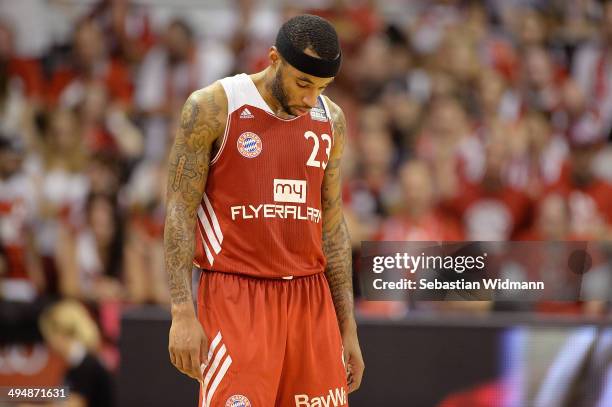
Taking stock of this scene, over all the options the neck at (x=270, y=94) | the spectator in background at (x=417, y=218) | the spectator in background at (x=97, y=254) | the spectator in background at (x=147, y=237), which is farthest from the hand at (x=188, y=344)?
the spectator in background at (x=97, y=254)

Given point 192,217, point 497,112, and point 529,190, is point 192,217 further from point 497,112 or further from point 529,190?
point 497,112

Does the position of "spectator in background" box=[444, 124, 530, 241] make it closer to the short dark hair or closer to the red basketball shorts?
the red basketball shorts

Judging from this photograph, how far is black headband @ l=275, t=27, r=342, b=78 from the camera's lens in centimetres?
399

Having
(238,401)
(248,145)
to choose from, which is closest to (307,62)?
(248,145)

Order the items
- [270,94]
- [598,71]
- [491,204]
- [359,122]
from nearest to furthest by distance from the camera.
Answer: [270,94] < [491,204] < [359,122] < [598,71]

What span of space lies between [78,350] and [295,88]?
13.0ft

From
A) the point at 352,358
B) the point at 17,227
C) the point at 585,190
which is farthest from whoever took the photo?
the point at 17,227

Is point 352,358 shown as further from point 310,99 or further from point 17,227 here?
point 17,227

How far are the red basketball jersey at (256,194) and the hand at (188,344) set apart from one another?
0.30 meters

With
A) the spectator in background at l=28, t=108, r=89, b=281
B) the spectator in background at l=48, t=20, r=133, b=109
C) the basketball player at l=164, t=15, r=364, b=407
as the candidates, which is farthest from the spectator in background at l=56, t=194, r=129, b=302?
the basketball player at l=164, t=15, r=364, b=407

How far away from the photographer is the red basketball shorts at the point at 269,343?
401 cm

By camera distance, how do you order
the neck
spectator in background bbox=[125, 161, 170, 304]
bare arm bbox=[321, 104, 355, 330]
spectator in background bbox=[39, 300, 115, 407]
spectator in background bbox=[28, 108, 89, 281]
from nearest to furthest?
the neck → bare arm bbox=[321, 104, 355, 330] → spectator in background bbox=[39, 300, 115, 407] → spectator in background bbox=[125, 161, 170, 304] → spectator in background bbox=[28, 108, 89, 281]

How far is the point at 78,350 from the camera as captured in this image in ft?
24.1

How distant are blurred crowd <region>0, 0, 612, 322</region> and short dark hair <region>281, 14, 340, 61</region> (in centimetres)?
385
